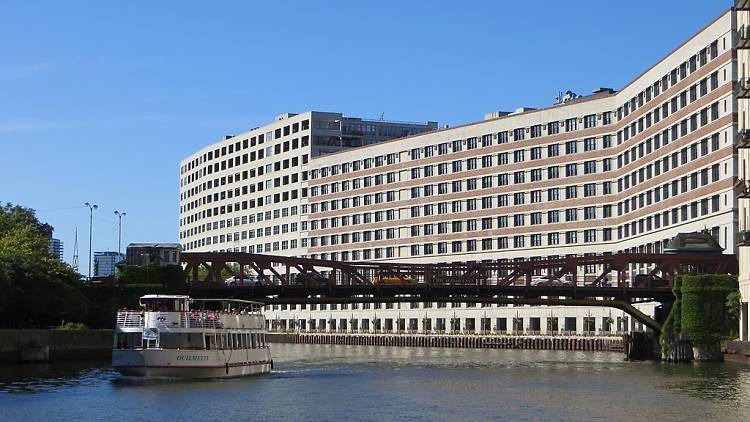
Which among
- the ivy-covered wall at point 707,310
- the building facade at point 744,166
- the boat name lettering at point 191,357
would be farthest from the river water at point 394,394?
the ivy-covered wall at point 707,310

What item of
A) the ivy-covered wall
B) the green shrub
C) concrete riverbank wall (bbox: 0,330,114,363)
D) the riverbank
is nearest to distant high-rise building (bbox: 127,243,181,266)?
concrete riverbank wall (bbox: 0,330,114,363)

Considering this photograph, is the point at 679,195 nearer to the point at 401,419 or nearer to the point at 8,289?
the point at 8,289

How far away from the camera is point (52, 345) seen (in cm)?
11381

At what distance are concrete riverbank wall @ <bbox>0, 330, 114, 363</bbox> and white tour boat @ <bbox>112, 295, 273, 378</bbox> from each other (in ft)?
50.5

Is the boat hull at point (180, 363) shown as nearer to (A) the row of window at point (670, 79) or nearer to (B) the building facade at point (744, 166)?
(B) the building facade at point (744, 166)

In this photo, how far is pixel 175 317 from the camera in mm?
93688

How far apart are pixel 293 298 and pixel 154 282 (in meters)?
13.8

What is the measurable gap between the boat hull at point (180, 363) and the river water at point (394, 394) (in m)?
1.14

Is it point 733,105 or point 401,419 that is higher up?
point 733,105

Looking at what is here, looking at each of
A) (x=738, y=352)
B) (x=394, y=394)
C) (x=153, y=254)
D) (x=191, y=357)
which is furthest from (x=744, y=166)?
(x=153, y=254)

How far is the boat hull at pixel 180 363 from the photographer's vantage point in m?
91.9

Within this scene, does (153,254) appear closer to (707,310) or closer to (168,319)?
(168,319)

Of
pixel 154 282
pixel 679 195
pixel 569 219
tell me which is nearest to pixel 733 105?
pixel 679 195

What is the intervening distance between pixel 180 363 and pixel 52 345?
80.8 ft
